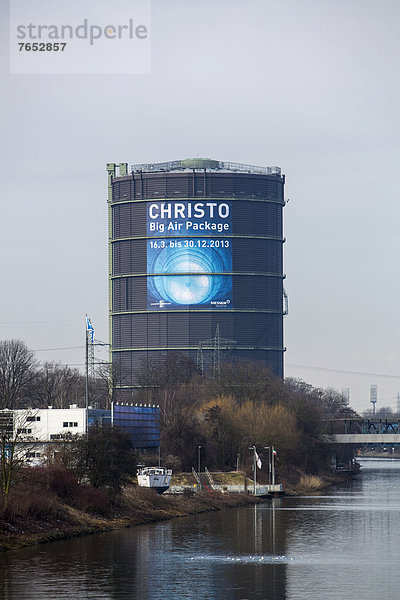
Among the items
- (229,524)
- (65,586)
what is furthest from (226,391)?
(65,586)

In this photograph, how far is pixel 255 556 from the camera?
72.2m

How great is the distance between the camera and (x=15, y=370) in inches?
7200

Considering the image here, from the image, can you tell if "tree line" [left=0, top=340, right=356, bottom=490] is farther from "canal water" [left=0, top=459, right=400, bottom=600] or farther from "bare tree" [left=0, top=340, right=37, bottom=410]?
"canal water" [left=0, top=459, right=400, bottom=600]

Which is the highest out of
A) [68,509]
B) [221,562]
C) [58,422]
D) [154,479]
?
[58,422]

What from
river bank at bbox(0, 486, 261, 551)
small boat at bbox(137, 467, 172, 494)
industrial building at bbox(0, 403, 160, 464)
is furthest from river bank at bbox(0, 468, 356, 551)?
industrial building at bbox(0, 403, 160, 464)

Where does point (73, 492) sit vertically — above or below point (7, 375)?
below

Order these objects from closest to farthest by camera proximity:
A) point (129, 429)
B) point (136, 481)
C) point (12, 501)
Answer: point (12, 501)
point (136, 481)
point (129, 429)

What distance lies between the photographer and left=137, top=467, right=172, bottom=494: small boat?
4513 inches

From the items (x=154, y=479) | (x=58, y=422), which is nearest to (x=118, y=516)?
(x=154, y=479)

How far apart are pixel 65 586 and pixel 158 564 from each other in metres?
10.5

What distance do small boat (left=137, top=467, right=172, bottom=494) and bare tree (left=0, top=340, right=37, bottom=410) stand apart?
2211 inches

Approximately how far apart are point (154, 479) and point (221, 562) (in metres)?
46.8

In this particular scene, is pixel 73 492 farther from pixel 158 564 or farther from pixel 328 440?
pixel 328 440

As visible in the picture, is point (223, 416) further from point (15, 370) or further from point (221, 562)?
point (221, 562)
